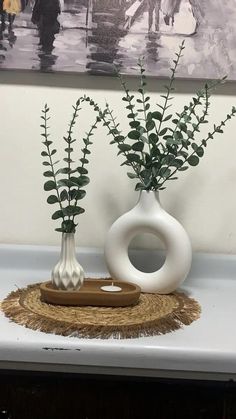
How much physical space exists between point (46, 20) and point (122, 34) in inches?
5.9

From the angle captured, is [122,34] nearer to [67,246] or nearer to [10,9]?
[10,9]

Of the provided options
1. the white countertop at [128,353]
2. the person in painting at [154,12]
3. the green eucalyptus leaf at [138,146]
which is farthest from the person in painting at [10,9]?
the white countertop at [128,353]

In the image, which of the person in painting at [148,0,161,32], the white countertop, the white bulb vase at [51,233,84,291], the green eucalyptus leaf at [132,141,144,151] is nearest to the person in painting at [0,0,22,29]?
the person in painting at [148,0,161,32]

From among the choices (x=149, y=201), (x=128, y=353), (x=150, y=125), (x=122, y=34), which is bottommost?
(x=128, y=353)

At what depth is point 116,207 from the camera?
121 centimetres

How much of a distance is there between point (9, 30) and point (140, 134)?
0.35m

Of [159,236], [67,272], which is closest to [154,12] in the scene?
[159,236]

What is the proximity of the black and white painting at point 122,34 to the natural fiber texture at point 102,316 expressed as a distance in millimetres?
460

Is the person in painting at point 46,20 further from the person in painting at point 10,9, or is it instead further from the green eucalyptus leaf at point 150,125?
the green eucalyptus leaf at point 150,125

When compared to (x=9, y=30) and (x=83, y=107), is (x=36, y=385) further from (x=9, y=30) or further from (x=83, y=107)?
(x=9, y=30)

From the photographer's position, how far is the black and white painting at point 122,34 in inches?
45.5

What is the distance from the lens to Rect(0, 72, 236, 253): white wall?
3.91ft

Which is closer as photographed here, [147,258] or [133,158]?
[133,158]

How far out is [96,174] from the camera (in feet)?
3.96
